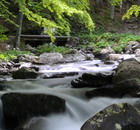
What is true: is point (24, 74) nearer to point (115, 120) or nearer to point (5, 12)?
point (5, 12)

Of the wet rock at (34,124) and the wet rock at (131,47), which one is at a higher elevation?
the wet rock at (131,47)

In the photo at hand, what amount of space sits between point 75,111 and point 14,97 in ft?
4.47

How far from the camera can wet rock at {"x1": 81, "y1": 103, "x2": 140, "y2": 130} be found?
3.78 meters

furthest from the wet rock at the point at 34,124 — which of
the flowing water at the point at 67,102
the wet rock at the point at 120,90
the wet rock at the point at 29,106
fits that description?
the wet rock at the point at 120,90

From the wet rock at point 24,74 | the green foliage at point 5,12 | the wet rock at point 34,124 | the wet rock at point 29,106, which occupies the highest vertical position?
the green foliage at point 5,12

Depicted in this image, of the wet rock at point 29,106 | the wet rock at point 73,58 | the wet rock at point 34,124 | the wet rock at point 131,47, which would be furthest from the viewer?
the wet rock at point 131,47

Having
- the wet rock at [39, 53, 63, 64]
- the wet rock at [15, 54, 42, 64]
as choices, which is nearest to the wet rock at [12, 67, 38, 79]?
the wet rock at [15, 54, 42, 64]

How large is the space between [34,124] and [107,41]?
596 inches

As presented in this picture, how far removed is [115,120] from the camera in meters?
3.89

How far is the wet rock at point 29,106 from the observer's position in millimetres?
4695

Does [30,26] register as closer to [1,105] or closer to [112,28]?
[112,28]

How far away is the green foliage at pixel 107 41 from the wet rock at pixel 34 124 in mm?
11319

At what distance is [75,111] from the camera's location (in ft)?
17.6

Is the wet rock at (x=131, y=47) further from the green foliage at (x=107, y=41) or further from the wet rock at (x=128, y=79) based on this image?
the wet rock at (x=128, y=79)
